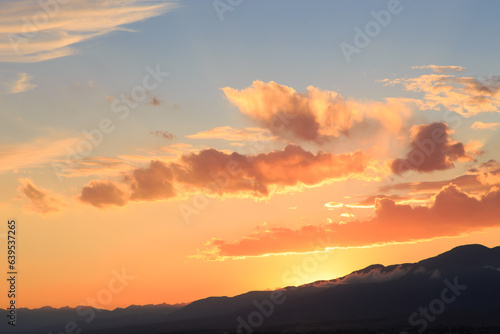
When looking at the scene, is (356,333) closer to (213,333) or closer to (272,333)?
(272,333)

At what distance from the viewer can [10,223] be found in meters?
81.4

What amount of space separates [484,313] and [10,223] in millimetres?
162666

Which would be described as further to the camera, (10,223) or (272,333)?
(272,333)

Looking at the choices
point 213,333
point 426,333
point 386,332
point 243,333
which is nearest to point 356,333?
point 386,332

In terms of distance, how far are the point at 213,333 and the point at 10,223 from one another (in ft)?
256

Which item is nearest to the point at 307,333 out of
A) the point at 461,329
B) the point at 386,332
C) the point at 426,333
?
the point at 386,332

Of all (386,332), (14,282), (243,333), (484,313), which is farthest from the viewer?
(484,313)

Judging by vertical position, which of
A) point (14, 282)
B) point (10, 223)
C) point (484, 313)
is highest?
point (10, 223)

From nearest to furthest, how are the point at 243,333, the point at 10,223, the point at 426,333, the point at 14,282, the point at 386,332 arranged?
the point at 10,223, the point at 14,282, the point at 426,333, the point at 386,332, the point at 243,333

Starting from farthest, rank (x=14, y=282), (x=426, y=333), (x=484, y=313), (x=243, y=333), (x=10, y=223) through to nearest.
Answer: (x=484, y=313), (x=243, y=333), (x=426, y=333), (x=14, y=282), (x=10, y=223)

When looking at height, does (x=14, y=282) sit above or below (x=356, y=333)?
above

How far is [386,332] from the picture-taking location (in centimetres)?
12350

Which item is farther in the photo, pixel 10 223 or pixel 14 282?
pixel 14 282

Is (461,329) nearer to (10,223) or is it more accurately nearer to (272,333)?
(272,333)
